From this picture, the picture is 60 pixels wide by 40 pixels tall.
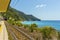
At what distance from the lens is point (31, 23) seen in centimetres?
354

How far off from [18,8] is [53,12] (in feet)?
2.30

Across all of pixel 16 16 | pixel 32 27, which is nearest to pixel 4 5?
pixel 16 16

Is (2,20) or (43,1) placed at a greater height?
(43,1)

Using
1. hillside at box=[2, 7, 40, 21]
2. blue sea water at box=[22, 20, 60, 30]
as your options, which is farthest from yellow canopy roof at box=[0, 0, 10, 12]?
blue sea water at box=[22, 20, 60, 30]

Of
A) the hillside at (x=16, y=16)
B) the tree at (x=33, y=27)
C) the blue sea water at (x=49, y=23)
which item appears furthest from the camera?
the hillside at (x=16, y=16)

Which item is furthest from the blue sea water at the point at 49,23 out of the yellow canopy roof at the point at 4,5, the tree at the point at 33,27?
the yellow canopy roof at the point at 4,5

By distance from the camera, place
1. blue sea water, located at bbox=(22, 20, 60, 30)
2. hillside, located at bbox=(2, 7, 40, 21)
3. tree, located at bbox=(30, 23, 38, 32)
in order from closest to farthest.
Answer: blue sea water, located at bbox=(22, 20, 60, 30) → tree, located at bbox=(30, 23, 38, 32) → hillside, located at bbox=(2, 7, 40, 21)

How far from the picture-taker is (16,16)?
3.80m

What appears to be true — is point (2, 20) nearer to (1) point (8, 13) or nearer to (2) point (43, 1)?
(1) point (8, 13)

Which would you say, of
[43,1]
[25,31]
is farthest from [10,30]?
[43,1]

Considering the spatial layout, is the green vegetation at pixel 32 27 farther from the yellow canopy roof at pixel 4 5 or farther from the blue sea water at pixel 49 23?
the yellow canopy roof at pixel 4 5

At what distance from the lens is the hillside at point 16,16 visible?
11.8 ft

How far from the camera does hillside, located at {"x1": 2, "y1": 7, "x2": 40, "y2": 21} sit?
3.58 meters

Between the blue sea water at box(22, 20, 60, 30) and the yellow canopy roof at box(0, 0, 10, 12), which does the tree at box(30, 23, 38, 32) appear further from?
the yellow canopy roof at box(0, 0, 10, 12)
